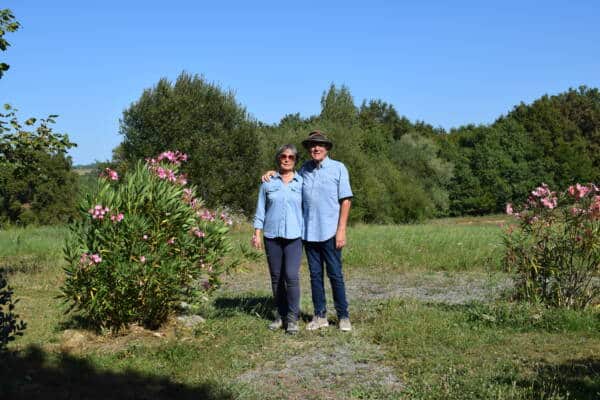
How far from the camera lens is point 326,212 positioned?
6.78 m

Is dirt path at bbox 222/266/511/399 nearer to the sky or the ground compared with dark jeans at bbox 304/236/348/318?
nearer to the ground

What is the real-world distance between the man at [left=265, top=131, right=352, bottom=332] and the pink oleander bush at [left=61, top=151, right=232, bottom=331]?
1.18 meters

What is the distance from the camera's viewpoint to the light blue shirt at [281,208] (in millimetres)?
6828

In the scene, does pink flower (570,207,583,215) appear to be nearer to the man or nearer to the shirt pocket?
the man

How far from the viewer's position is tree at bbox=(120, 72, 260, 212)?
2877 cm

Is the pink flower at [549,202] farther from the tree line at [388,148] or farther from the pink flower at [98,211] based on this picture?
the tree line at [388,148]

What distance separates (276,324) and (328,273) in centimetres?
89

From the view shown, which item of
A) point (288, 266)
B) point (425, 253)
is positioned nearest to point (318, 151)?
point (288, 266)

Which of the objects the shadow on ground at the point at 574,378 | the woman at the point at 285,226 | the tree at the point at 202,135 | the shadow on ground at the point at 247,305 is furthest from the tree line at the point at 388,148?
the shadow on ground at the point at 574,378

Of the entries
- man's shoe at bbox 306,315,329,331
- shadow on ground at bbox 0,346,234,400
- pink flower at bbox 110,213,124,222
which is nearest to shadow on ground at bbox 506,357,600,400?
shadow on ground at bbox 0,346,234,400

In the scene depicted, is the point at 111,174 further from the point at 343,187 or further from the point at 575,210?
the point at 575,210

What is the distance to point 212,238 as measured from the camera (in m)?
6.92

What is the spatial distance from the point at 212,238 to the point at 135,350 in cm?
157

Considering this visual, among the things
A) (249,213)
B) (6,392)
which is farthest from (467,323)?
(249,213)
